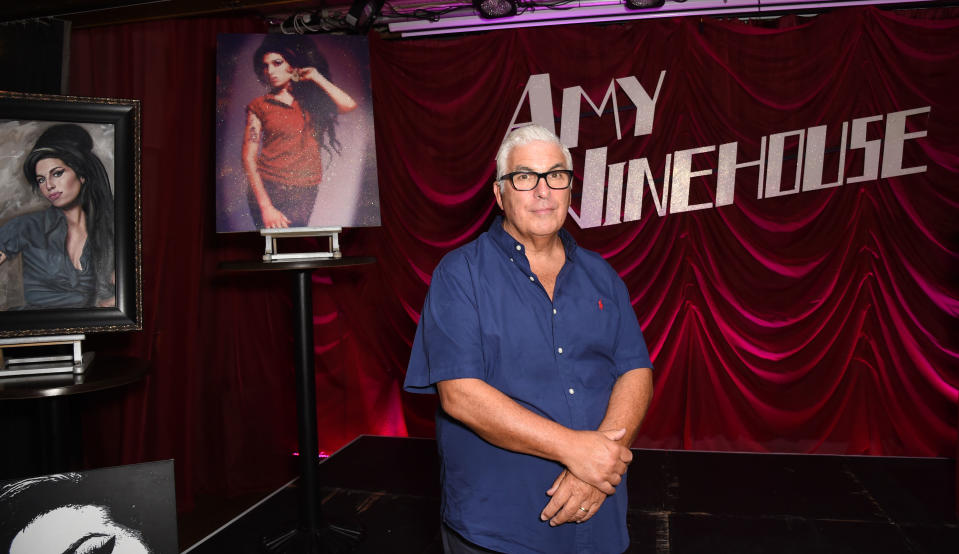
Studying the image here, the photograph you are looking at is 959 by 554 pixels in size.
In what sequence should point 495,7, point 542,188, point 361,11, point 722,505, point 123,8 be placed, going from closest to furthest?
point 542,188
point 722,505
point 123,8
point 361,11
point 495,7

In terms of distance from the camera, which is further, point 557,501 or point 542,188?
point 542,188

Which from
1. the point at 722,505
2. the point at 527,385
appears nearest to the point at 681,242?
the point at 722,505

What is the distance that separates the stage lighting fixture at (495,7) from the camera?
147 inches

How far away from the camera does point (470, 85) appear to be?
4.09 m

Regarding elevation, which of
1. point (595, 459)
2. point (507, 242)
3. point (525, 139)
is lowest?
point (595, 459)

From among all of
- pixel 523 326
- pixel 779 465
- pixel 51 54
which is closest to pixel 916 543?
pixel 779 465

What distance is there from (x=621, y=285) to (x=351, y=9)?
8.64ft

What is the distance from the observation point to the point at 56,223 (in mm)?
2463

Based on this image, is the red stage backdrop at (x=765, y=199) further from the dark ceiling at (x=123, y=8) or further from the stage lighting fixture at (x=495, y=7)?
the dark ceiling at (x=123, y=8)

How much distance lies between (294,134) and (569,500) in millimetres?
1951

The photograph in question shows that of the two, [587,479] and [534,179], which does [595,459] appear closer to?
[587,479]

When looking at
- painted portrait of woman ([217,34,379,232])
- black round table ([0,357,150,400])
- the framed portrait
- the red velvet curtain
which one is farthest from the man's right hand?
the red velvet curtain

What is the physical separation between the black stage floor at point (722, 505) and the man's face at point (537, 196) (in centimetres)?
158

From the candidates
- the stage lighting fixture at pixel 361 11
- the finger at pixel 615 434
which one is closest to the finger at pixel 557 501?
the finger at pixel 615 434
